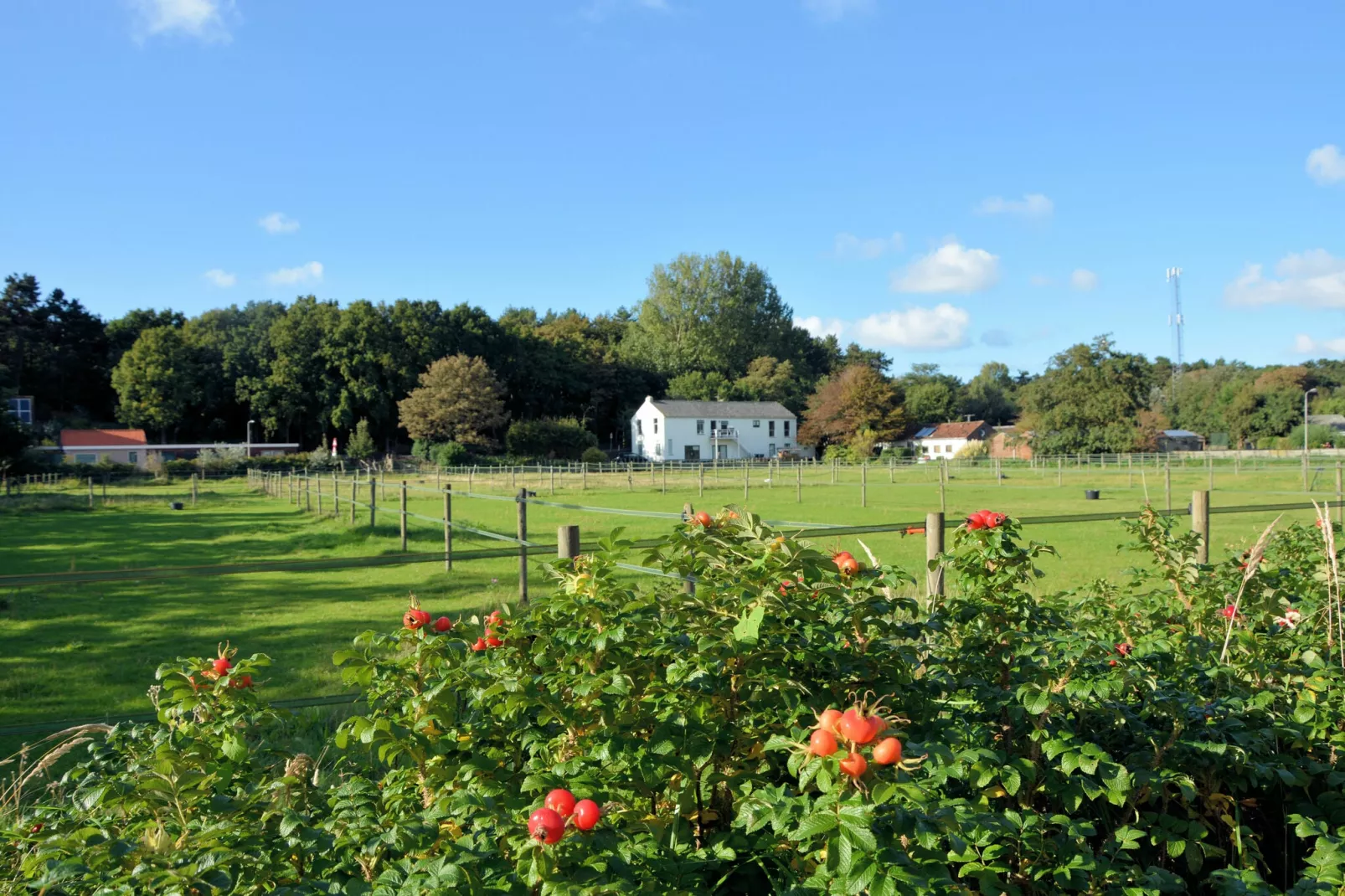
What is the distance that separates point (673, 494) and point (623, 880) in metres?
31.0

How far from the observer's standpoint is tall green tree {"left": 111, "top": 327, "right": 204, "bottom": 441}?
63.9m

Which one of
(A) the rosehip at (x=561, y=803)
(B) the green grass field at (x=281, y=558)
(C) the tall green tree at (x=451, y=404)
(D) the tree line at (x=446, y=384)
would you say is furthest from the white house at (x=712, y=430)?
(A) the rosehip at (x=561, y=803)

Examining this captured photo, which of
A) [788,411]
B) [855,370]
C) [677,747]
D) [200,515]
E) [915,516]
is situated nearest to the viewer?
[677,747]

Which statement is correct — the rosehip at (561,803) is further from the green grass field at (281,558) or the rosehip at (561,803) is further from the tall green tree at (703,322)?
the tall green tree at (703,322)

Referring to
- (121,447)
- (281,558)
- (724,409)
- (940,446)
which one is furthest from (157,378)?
(940,446)

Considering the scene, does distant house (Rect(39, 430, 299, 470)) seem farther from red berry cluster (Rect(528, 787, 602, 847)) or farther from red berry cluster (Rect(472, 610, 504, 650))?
red berry cluster (Rect(528, 787, 602, 847))

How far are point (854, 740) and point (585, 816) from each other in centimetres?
41

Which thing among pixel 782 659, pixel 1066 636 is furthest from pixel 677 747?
pixel 1066 636

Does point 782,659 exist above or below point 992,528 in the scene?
below

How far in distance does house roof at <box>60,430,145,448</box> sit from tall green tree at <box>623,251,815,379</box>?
41.3 meters

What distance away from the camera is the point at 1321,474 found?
33.2 meters

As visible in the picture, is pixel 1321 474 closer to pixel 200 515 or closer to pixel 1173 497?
pixel 1173 497

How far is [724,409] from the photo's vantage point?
74688 millimetres

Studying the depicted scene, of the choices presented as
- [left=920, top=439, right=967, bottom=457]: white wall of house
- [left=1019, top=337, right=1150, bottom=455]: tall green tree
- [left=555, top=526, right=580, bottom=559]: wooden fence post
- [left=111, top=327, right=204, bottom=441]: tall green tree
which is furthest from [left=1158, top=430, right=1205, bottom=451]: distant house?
[left=555, top=526, right=580, bottom=559]: wooden fence post
